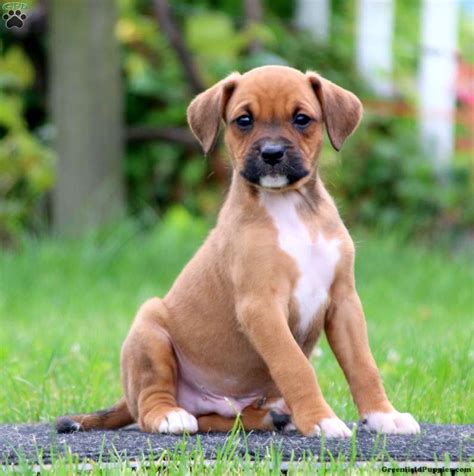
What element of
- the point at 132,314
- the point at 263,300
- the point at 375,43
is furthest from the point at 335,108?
the point at 375,43

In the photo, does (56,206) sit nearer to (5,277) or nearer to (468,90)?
(5,277)

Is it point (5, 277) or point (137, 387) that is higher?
point (137, 387)

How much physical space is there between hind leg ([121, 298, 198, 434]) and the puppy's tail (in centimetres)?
13

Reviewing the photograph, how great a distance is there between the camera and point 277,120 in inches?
180

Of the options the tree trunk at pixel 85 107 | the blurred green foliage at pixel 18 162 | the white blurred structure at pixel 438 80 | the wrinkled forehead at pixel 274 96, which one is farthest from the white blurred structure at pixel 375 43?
the wrinkled forehead at pixel 274 96

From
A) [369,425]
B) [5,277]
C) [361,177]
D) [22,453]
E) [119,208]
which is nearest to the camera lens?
[22,453]

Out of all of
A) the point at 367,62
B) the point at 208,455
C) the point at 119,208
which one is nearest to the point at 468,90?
the point at 367,62

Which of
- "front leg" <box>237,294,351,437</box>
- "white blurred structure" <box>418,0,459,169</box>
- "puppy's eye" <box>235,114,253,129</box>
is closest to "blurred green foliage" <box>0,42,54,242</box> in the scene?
"white blurred structure" <box>418,0,459,169</box>

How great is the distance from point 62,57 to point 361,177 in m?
3.41

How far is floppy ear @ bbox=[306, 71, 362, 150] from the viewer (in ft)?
A: 15.6

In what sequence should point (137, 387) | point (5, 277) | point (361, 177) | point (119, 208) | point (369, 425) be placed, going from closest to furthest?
1. point (369, 425)
2. point (137, 387)
3. point (5, 277)
4. point (119, 208)
5. point (361, 177)

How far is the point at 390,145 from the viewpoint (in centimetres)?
1252

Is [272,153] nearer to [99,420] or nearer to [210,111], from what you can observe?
[210,111]

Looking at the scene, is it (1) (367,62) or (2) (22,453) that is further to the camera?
(1) (367,62)
